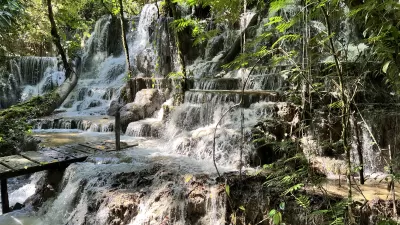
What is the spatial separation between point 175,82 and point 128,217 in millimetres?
6840

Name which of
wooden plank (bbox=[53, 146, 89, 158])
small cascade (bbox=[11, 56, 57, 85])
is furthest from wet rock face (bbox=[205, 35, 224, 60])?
small cascade (bbox=[11, 56, 57, 85])

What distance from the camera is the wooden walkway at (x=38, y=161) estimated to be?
6.05 m

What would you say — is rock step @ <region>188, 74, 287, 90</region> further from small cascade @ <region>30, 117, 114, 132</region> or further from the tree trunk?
the tree trunk

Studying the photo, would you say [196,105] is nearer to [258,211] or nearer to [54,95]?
[258,211]

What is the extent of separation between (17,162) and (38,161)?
394 millimetres

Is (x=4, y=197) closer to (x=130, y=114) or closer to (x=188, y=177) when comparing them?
(x=188, y=177)

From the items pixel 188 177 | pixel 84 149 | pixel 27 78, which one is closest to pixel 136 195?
pixel 188 177

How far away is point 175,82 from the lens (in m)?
11.2

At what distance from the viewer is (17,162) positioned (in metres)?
6.43

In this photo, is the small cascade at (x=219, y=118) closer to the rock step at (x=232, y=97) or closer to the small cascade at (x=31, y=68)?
the rock step at (x=232, y=97)

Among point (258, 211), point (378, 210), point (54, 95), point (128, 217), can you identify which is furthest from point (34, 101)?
point (378, 210)

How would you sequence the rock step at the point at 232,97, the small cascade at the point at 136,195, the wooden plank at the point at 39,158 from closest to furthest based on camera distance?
the small cascade at the point at 136,195 → the wooden plank at the point at 39,158 → the rock step at the point at 232,97

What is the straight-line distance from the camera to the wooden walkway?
19.9 ft

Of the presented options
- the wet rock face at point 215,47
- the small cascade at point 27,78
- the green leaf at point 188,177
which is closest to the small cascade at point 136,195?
the green leaf at point 188,177
